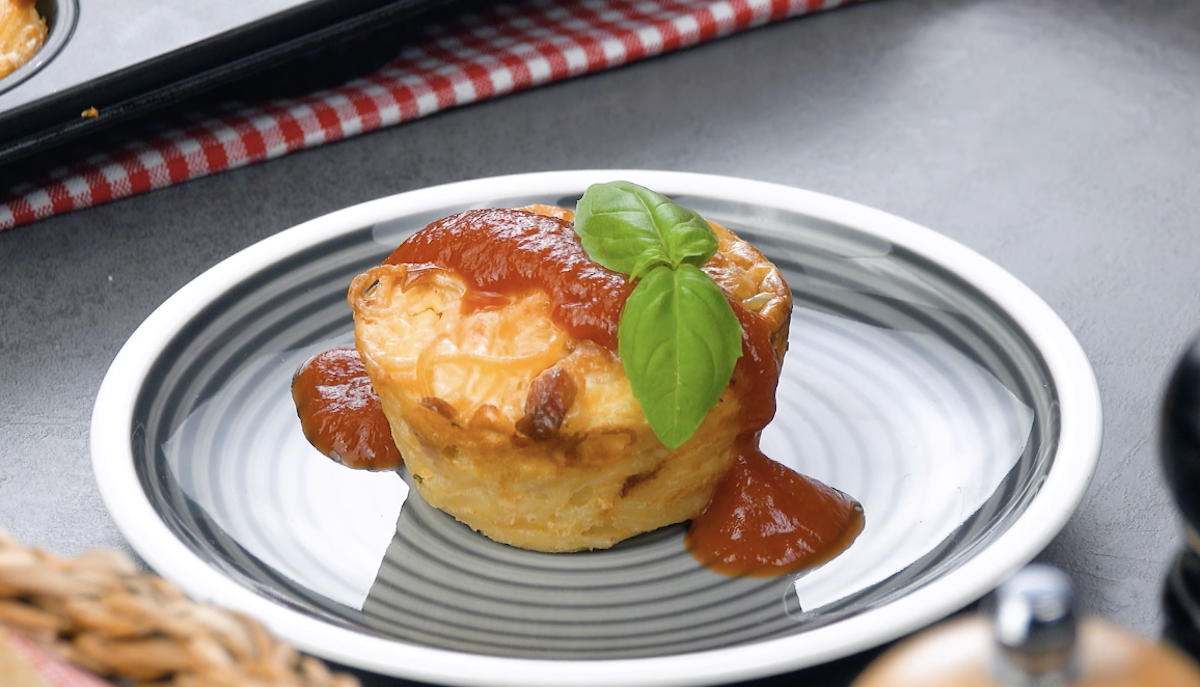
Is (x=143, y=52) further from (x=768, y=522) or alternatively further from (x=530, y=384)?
(x=768, y=522)

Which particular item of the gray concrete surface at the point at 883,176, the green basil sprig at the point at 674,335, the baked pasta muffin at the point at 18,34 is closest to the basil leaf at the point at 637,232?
the green basil sprig at the point at 674,335

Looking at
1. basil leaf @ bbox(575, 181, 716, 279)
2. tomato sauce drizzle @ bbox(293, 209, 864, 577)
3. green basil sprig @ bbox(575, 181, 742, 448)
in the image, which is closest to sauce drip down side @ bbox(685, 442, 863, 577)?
tomato sauce drizzle @ bbox(293, 209, 864, 577)

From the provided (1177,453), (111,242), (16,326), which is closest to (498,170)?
(111,242)

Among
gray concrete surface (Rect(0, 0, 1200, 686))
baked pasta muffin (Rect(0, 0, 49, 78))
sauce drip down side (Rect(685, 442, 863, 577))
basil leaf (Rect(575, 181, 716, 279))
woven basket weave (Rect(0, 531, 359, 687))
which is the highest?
woven basket weave (Rect(0, 531, 359, 687))

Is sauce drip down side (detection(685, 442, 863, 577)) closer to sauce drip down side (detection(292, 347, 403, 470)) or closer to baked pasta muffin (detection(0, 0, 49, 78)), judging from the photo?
sauce drip down side (detection(292, 347, 403, 470))

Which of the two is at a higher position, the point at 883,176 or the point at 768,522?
the point at 768,522

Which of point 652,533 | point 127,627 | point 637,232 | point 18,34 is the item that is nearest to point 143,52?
point 18,34

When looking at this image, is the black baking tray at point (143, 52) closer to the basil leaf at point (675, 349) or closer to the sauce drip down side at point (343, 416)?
the sauce drip down side at point (343, 416)

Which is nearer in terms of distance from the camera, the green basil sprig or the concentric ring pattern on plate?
the concentric ring pattern on plate
